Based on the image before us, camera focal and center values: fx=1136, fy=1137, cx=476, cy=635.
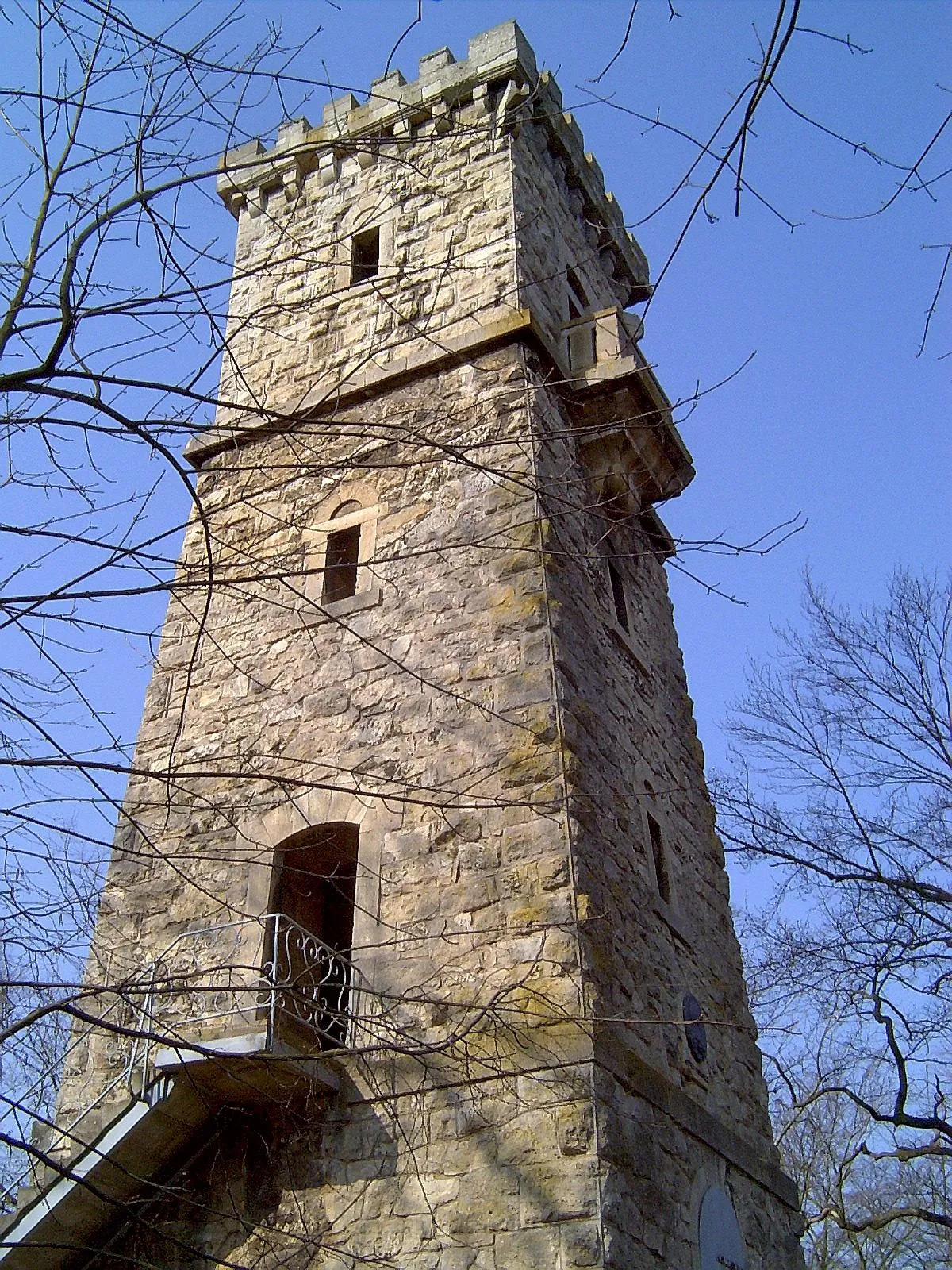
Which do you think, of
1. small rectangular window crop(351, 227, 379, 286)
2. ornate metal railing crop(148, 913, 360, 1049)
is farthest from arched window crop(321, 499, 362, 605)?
small rectangular window crop(351, 227, 379, 286)

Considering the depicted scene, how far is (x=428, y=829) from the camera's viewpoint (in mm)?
6270

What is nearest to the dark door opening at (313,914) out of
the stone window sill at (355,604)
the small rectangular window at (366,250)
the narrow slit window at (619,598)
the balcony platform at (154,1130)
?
the balcony platform at (154,1130)

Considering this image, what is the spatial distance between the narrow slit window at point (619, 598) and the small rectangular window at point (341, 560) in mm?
1874

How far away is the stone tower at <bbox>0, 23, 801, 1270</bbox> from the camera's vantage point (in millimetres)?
5043

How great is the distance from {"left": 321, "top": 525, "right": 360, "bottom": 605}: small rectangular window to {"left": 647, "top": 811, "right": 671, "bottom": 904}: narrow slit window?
2.58m

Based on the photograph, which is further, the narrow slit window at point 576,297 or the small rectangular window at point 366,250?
the narrow slit window at point 576,297

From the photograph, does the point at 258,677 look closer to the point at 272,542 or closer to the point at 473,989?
the point at 272,542

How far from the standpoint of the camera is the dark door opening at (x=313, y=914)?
6375 mm

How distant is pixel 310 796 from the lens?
674 centimetres

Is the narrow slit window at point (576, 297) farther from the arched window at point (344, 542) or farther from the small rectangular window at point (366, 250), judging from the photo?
the arched window at point (344, 542)

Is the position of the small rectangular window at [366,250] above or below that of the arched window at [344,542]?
above

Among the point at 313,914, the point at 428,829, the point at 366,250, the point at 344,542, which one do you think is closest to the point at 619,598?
the point at 344,542

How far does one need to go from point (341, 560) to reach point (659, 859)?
297cm

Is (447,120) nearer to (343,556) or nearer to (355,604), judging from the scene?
(343,556)
